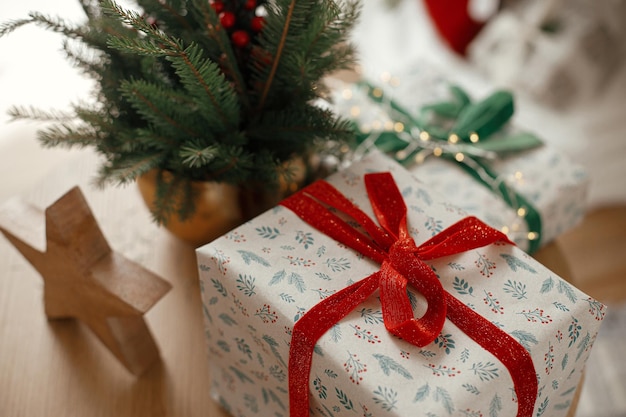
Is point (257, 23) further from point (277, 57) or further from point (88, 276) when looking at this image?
point (88, 276)

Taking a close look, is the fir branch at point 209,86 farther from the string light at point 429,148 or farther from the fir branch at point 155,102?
the string light at point 429,148

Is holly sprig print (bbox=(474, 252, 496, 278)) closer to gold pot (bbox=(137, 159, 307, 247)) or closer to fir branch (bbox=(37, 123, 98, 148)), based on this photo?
gold pot (bbox=(137, 159, 307, 247))

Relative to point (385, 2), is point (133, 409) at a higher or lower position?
lower

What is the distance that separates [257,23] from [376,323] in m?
0.37

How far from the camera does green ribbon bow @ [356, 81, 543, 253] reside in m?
0.95

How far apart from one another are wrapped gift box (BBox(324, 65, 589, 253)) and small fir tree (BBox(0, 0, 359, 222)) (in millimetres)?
178

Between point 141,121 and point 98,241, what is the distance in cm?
16

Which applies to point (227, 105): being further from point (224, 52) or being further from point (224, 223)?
point (224, 223)

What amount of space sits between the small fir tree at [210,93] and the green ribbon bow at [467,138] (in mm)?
185

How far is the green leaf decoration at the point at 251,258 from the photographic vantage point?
26.6 inches

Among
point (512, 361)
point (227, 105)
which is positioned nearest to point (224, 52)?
point (227, 105)

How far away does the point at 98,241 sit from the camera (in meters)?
0.78

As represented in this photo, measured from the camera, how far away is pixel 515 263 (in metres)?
0.68

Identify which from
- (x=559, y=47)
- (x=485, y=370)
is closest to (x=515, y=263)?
(x=485, y=370)
